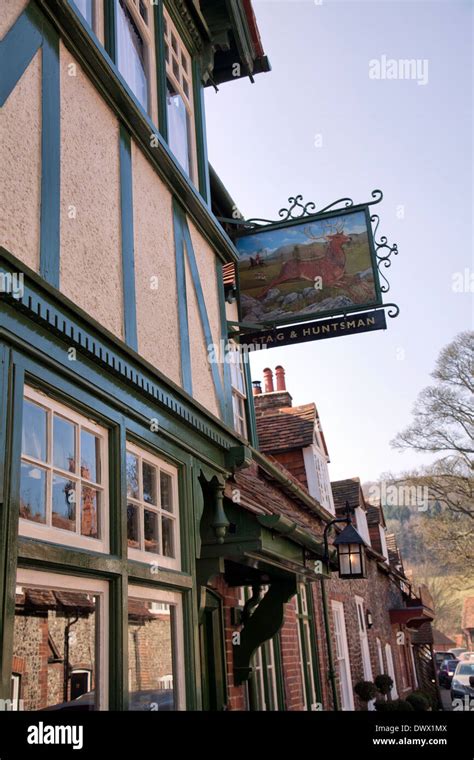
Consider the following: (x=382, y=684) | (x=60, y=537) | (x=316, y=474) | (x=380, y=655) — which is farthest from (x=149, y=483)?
(x=380, y=655)

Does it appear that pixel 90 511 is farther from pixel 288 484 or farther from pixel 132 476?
pixel 288 484

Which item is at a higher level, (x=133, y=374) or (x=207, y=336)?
(x=207, y=336)

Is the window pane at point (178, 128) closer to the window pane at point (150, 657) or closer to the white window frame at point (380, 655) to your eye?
the window pane at point (150, 657)

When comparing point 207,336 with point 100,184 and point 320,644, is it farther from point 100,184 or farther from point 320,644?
point 320,644

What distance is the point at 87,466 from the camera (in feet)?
12.5

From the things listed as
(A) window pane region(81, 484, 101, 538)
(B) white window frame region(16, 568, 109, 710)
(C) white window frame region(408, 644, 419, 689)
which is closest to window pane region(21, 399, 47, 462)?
(A) window pane region(81, 484, 101, 538)

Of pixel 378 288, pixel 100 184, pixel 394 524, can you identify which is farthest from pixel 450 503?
pixel 394 524

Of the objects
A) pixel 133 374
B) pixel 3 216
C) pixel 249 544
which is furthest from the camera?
pixel 249 544

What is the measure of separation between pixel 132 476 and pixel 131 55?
349 cm

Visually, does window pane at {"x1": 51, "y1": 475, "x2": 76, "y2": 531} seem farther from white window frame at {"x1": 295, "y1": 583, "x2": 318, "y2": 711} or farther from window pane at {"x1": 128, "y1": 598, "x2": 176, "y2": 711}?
white window frame at {"x1": 295, "y1": 583, "x2": 318, "y2": 711}

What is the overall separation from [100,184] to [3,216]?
1265mm

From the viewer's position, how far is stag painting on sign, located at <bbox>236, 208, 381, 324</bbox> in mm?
8281

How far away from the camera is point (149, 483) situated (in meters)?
4.53

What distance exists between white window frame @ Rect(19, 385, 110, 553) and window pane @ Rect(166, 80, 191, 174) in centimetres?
328
